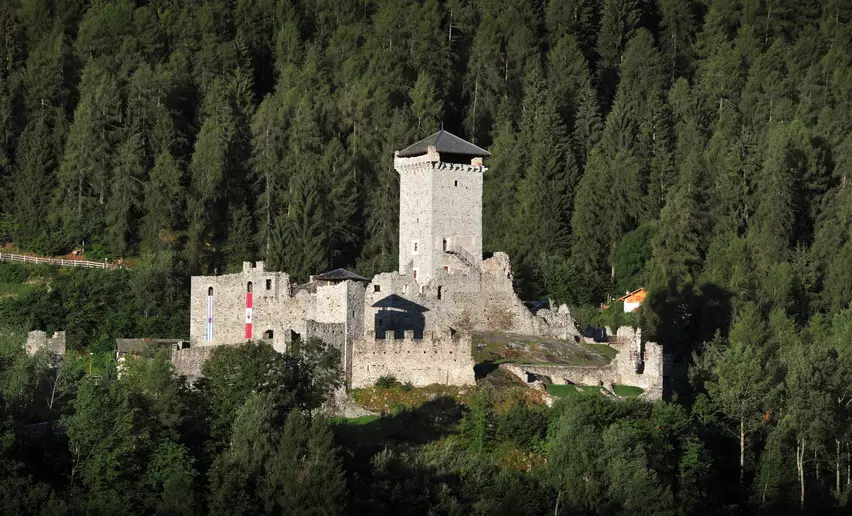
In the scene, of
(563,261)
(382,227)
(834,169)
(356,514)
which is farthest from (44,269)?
(834,169)

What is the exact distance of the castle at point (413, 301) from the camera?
189 feet

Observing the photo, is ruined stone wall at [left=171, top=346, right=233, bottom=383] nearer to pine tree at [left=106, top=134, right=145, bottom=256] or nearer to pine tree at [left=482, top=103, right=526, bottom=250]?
pine tree at [left=106, top=134, right=145, bottom=256]

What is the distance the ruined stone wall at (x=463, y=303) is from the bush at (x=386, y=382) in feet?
15.1

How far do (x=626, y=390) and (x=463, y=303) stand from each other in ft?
24.3

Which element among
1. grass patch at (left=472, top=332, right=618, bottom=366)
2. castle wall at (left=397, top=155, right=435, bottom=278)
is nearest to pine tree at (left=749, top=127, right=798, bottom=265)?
grass patch at (left=472, top=332, right=618, bottom=366)

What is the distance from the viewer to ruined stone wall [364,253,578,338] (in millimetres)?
62750

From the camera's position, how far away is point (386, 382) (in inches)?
2263

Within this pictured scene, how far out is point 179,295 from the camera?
72.6 m

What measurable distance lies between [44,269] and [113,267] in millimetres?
2602

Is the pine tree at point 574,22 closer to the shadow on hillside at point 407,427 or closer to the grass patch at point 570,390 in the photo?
the grass patch at point 570,390

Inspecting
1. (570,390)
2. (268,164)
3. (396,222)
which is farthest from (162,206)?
(570,390)

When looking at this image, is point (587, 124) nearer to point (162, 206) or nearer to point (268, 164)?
point (268, 164)

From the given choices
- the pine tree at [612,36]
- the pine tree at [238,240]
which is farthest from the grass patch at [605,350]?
the pine tree at [612,36]

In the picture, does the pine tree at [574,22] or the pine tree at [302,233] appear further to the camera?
the pine tree at [574,22]
